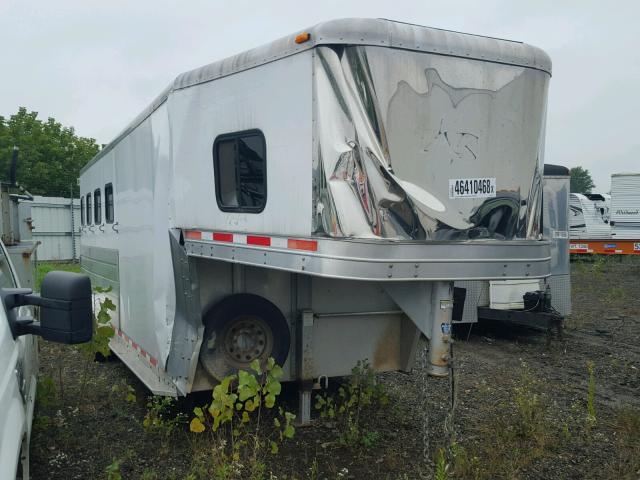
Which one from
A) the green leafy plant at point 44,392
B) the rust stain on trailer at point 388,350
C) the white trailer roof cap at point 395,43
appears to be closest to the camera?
the white trailer roof cap at point 395,43

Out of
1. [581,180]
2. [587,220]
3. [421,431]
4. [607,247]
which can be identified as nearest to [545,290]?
[421,431]

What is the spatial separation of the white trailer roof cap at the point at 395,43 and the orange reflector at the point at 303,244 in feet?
3.70

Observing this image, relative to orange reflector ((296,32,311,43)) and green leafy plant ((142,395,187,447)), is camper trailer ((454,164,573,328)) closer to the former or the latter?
green leafy plant ((142,395,187,447))

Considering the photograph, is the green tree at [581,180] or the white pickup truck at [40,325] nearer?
the white pickup truck at [40,325]

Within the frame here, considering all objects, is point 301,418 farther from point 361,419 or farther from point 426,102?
point 426,102

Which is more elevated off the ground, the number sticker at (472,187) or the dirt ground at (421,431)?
the number sticker at (472,187)

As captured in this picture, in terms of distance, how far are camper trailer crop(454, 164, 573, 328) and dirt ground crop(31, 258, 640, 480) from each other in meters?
0.79

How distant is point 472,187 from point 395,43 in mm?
986

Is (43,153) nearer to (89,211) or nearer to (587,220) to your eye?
(89,211)

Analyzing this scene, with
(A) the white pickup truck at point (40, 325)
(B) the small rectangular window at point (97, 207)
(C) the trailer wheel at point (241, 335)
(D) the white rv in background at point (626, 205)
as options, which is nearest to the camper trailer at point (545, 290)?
(C) the trailer wheel at point (241, 335)

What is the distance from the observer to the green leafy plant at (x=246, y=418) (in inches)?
156

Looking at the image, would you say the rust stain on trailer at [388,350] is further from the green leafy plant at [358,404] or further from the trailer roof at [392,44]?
the trailer roof at [392,44]

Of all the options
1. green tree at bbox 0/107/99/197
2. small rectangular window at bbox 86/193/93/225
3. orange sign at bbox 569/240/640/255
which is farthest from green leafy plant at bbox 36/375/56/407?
green tree at bbox 0/107/99/197

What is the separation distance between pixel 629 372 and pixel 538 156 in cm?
418
